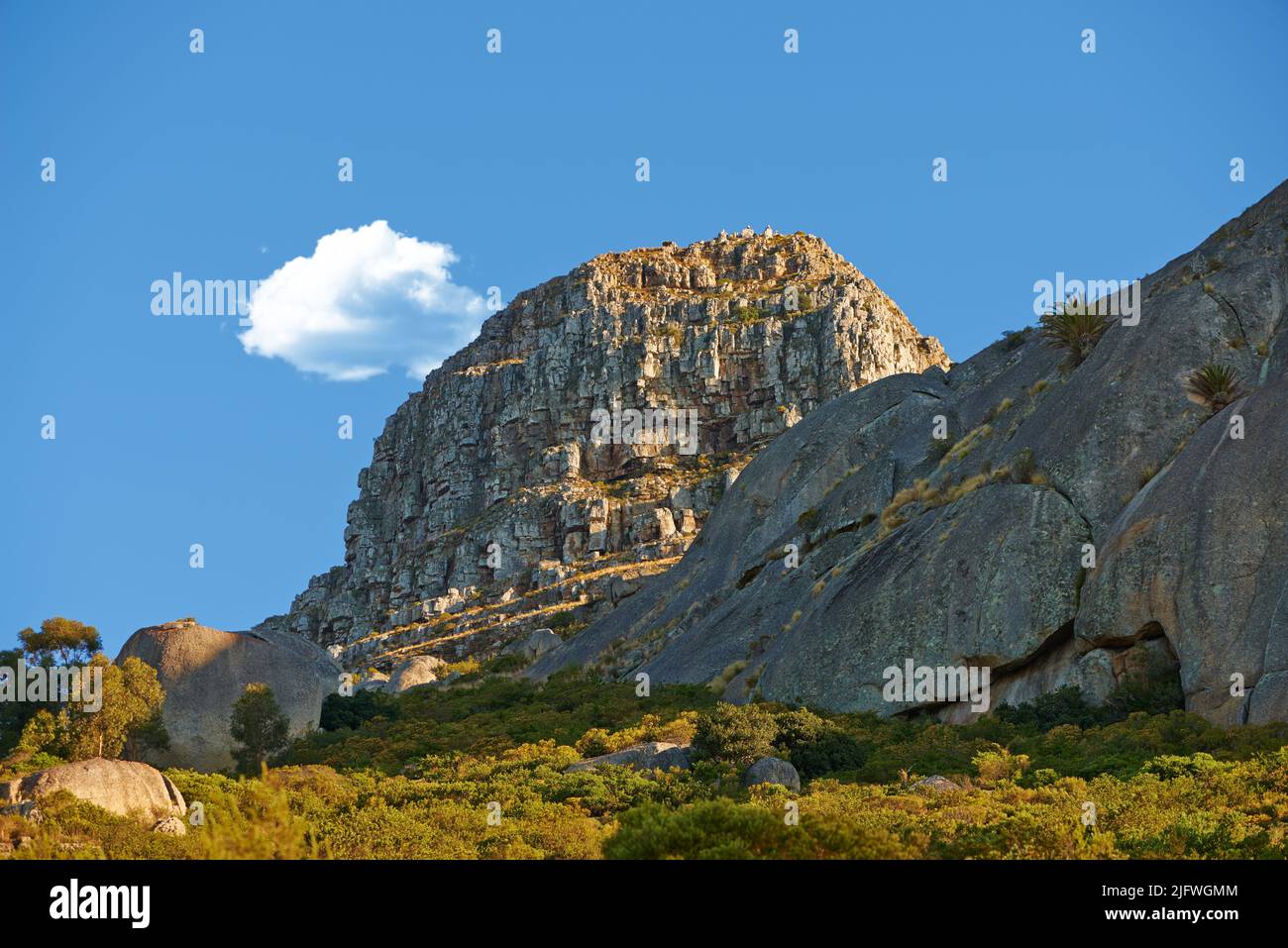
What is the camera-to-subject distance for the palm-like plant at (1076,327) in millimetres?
41250

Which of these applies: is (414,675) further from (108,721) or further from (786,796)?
(786,796)

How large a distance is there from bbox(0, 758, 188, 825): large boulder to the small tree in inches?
485

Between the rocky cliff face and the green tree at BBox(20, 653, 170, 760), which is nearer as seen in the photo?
the green tree at BBox(20, 653, 170, 760)

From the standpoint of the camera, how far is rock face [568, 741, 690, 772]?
101 feet

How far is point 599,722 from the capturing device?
131ft

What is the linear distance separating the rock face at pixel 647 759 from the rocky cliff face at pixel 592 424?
71.6 meters

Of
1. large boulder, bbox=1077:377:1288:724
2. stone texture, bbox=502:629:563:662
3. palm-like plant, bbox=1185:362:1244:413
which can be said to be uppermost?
palm-like plant, bbox=1185:362:1244:413

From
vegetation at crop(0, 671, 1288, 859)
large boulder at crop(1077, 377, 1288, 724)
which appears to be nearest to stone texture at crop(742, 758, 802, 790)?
vegetation at crop(0, 671, 1288, 859)

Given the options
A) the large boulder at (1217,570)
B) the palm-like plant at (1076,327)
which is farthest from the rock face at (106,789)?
the palm-like plant at (1076,327)

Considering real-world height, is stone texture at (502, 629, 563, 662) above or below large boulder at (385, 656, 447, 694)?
above

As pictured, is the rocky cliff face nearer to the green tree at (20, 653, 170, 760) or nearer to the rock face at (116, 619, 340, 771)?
the rock face at (116, 619, 340, 771)

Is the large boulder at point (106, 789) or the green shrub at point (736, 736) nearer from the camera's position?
the large boulder at point (106, 789)

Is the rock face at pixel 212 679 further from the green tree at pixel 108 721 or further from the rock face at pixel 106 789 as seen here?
the rock face at pixel 106 789
